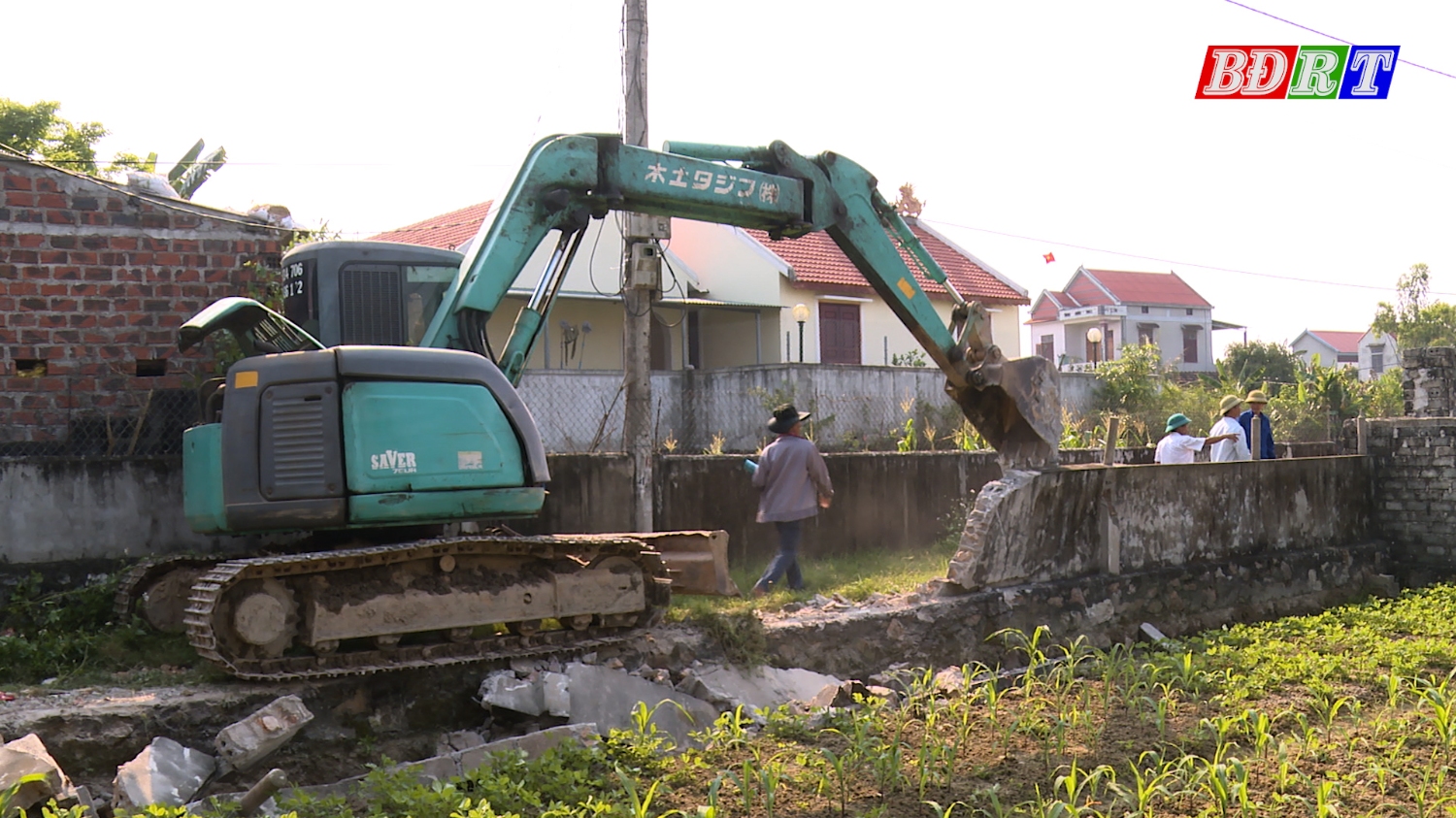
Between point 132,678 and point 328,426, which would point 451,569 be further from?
point 132,678

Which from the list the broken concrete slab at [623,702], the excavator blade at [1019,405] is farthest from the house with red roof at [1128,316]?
the broken concrete slab at [623,702]

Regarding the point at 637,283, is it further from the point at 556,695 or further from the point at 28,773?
the point at 28,773

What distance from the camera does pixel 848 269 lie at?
82.0ft

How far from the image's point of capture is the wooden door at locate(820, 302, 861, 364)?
24.6m

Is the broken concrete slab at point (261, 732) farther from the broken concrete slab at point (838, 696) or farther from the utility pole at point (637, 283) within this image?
the utility pole at point (637, 283)

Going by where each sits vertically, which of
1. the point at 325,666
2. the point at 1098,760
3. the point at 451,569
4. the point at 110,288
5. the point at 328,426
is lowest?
the point at 1098,760

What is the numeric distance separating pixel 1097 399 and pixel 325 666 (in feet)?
62.9

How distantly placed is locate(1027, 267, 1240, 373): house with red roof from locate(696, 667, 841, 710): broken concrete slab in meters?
39.7

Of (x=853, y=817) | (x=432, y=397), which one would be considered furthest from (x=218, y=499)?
(x=853, y=817)

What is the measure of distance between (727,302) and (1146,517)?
14.6 m

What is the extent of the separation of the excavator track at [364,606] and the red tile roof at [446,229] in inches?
632

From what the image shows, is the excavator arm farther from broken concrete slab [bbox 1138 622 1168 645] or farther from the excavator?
broken concrete slab [bbox 1138 622 1168 645]

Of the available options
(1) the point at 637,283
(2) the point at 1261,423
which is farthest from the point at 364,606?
(2) the point at 1261,423

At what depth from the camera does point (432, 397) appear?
6.27 meters
